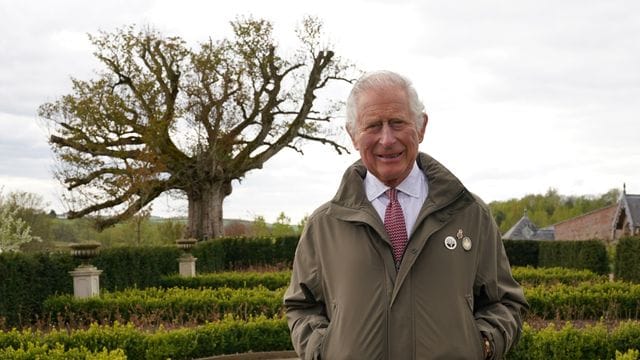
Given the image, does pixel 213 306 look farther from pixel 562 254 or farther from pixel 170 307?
pixel 562 254

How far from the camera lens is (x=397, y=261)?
2.28 metres

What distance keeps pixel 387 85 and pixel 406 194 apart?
372 millimetres

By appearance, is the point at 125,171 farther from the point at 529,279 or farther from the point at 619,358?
the point at 619,358

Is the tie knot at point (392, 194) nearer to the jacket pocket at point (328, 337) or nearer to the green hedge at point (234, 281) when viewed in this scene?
the jacket pocket at point (328, 337)

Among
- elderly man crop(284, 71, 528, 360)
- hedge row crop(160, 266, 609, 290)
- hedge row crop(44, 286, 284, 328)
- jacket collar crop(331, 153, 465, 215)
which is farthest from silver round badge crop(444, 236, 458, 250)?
hedge row crop(160, 266, 609, 290)

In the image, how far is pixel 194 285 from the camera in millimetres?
14695

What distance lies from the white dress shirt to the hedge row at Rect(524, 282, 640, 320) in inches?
345

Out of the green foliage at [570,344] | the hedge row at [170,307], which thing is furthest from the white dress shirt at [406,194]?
the hedge row at [170,307]

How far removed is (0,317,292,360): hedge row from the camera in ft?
22.5

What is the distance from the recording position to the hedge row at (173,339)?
6.86 m

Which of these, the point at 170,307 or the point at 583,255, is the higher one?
the point at 583,255

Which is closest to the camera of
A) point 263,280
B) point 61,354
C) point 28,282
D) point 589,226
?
point 61,354

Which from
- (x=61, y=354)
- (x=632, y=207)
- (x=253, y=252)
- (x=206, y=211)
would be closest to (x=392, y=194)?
(x=61, y=354)

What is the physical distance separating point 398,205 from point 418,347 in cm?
47
